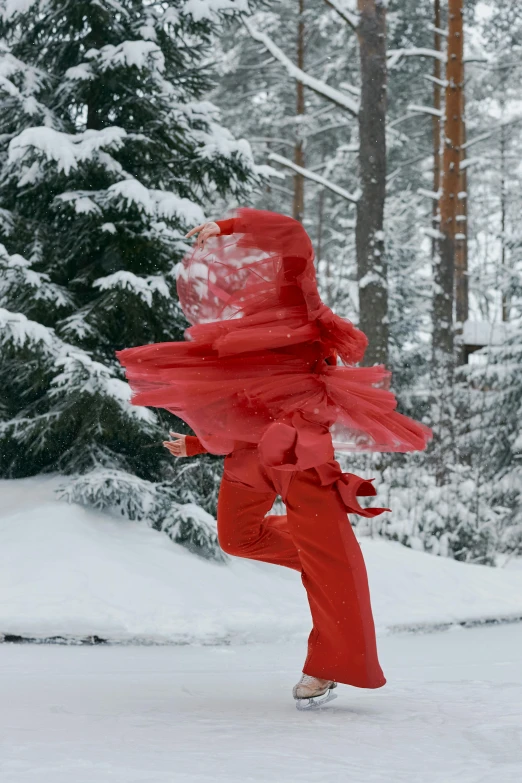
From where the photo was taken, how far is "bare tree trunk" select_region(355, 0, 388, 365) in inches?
434

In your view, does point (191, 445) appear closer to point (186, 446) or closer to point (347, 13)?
point (186, 446)

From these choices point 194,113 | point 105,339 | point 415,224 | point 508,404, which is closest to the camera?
point 105,339

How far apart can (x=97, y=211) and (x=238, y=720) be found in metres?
4.36

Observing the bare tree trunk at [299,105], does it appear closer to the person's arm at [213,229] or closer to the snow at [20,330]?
the snow at [20,330]

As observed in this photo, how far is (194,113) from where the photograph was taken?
7.39 meters

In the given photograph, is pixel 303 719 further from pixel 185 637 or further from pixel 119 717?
pixel 185 637

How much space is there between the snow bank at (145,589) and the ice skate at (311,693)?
6.08 feet

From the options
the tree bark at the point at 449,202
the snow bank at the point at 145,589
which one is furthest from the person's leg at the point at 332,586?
the tree bark at the point at 449,202

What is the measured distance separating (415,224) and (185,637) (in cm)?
2353

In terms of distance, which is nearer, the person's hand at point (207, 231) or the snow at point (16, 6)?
the person's hand at point (207, 231)

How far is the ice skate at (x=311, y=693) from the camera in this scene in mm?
3475

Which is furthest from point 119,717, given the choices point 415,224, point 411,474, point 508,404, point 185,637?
point 415,224

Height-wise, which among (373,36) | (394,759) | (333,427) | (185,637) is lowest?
(185,637)

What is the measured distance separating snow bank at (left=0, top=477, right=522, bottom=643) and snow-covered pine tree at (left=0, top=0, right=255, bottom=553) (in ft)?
1.02
